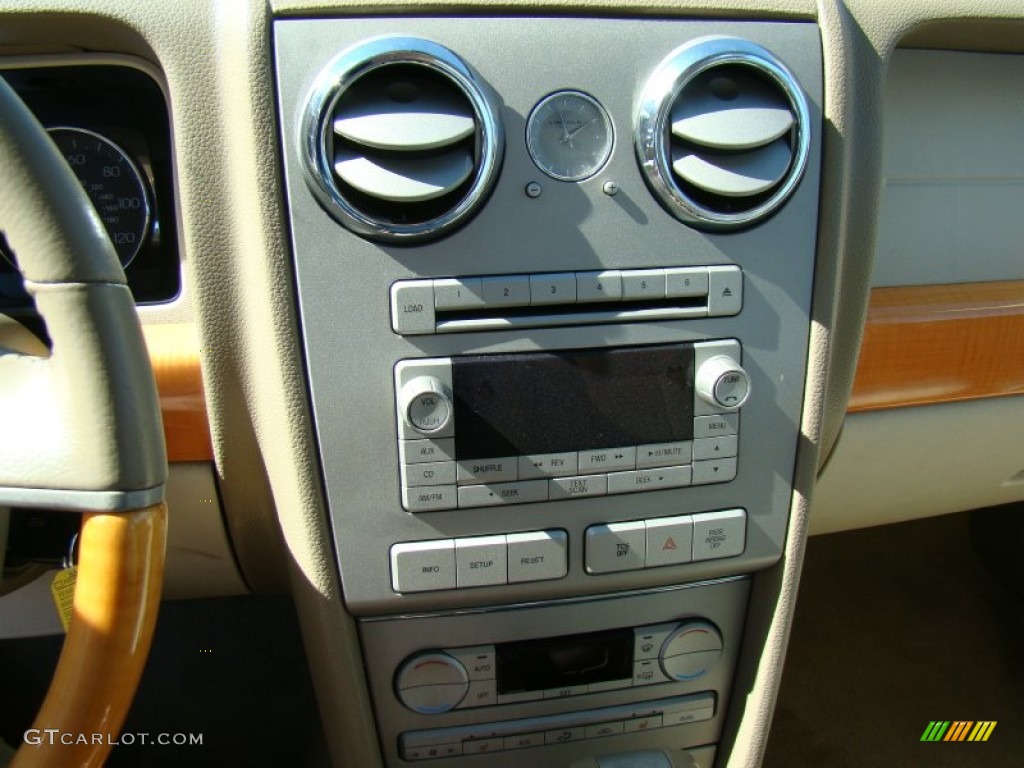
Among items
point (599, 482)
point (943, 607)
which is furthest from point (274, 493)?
point (943, 607)

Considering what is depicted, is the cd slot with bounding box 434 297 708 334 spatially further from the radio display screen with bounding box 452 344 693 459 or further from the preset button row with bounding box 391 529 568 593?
the preset button row with bounding box 391 529 568 593

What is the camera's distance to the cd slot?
74 centimetres

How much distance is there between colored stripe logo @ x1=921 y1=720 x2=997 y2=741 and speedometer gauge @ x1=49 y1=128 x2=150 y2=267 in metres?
1.61

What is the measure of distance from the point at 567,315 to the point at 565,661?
0.44 m

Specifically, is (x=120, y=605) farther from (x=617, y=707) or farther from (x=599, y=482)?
(x=617, y=707)

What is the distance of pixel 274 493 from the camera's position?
0.84 metres

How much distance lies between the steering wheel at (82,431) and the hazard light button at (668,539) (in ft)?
1.59

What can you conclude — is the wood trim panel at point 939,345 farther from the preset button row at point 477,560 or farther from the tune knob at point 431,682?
the tune knob at point 431,682

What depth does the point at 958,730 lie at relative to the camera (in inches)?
62.4

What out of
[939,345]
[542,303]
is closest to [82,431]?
[542,303]

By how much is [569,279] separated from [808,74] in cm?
30

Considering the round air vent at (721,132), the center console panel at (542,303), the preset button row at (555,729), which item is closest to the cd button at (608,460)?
the center console panel at (542,303)

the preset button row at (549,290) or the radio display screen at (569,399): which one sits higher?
the preset button row at (549,290)

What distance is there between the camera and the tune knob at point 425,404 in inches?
29.0
